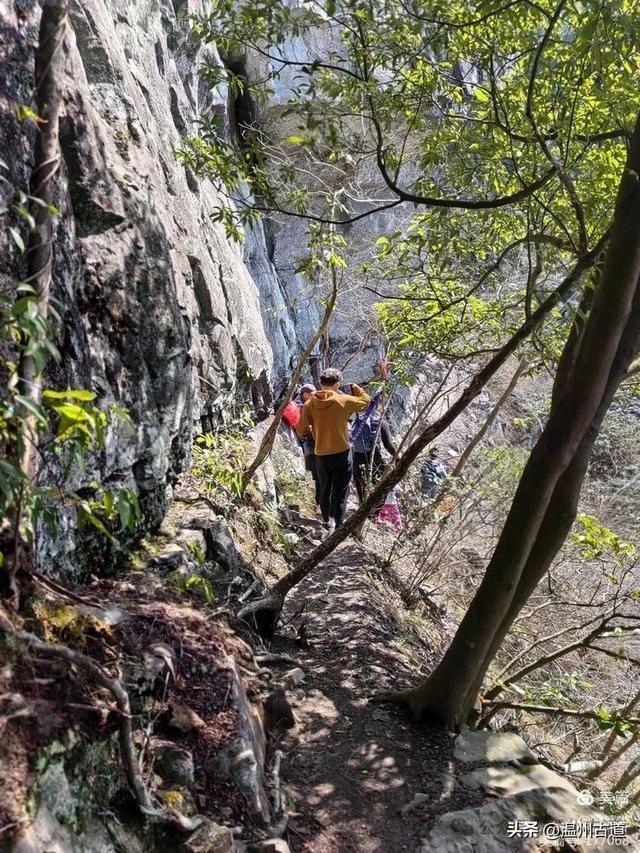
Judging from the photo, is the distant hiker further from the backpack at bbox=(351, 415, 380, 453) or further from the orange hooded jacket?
the orange hooded jacket

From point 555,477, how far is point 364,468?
502 cm

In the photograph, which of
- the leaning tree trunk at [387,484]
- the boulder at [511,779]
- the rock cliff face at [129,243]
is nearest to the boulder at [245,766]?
the leaning tree trunk at [387,484]

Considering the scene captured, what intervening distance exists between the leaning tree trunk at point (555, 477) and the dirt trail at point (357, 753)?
33 cm

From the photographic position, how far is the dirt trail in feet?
10.2

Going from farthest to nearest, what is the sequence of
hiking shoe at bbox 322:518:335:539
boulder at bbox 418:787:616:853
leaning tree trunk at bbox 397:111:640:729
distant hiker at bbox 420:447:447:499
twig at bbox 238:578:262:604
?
distant hiker at bbox 420:447:447:499, hiking shoe at bbox 322:518:335:539, twig at bbox 238:578:262:604, leaning tree trunk at bbox 397:111:640:729, boulder at bbox 418:787:616:853

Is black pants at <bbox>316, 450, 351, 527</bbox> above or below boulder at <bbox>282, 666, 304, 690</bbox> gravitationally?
above

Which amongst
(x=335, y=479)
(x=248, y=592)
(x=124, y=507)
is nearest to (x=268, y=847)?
(x=124, y=507)

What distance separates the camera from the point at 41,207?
258cm

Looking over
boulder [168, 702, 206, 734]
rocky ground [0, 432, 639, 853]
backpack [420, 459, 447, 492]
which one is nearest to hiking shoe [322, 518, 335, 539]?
backpack [420, 459, 447, 492]

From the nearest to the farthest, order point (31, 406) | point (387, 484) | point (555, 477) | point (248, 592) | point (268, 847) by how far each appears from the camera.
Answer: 1. point (31, 406)
2. point (268, 847)
3. point (555, 477)
4. point (248, 592)
5. point (387, 484)

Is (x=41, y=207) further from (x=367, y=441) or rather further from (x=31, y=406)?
(x=367, y=441)

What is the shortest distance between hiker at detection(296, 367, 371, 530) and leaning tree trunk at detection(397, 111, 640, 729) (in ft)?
10.8

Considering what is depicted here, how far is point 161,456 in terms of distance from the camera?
467 cm

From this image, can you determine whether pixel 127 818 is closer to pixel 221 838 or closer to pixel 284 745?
pixel 221 838
